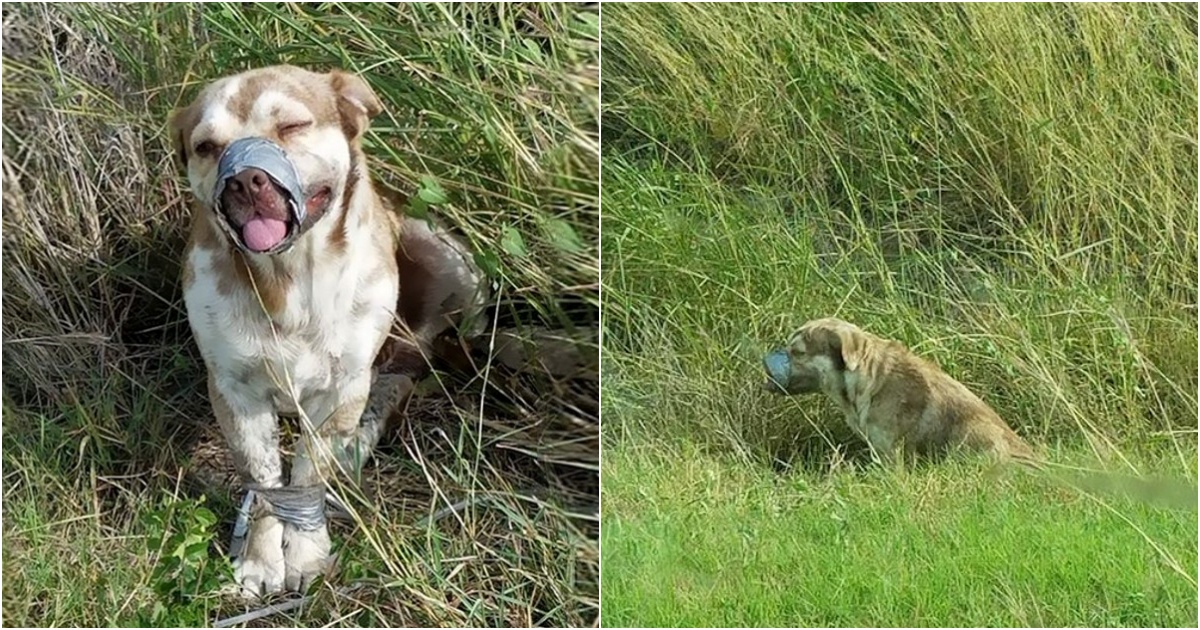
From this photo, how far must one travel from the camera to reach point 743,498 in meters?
3.04

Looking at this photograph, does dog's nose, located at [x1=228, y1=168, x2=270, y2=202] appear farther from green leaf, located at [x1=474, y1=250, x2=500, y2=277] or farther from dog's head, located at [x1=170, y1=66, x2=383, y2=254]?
green leaf, located at [x1=474, y1=250, x2=500, y2=277]

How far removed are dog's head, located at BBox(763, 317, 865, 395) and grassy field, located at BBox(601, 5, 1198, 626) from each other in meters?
0.04

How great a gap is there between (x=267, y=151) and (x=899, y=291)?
1332 millimetres

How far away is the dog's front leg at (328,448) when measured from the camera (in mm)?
2918

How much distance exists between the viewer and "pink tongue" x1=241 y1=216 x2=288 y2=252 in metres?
2.67

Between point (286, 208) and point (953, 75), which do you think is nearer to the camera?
point (286, 208)

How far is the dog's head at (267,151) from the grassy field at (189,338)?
0.54 feet

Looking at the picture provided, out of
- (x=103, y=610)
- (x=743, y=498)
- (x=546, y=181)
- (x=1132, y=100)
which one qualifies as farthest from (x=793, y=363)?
(x=103, y=610)

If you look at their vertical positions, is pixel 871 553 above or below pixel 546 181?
below

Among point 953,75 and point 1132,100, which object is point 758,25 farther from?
point 1132,100

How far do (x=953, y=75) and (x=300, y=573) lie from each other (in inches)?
66.4

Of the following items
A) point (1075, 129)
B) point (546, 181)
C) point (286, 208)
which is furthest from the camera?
point (1075, 129)

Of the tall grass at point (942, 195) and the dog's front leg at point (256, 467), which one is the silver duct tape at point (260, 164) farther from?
the tall grass at point (942, 195)

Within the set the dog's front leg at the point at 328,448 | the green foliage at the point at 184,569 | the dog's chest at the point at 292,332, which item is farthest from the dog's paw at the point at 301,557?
the dog's chest at the point at 292,332
